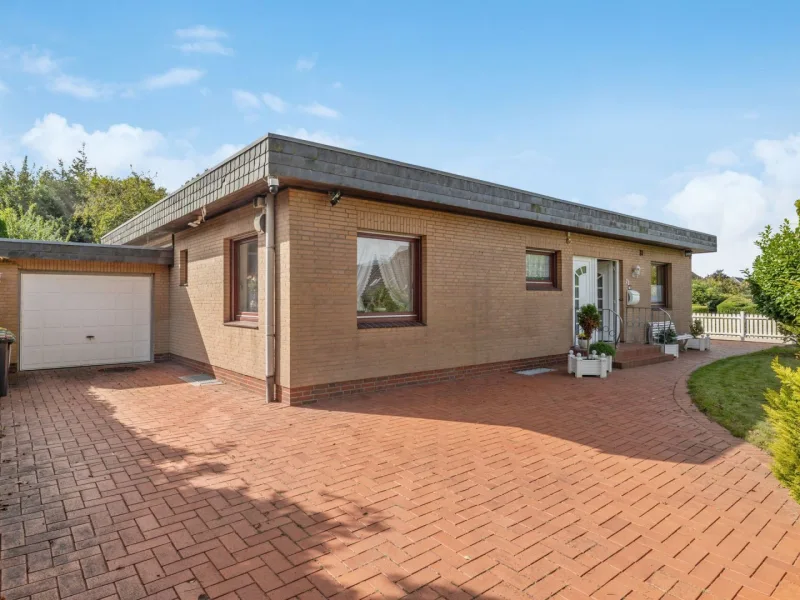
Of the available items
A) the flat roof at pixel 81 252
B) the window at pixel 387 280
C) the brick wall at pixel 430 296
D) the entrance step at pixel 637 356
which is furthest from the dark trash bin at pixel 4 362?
the entrance step at pixel 637 356

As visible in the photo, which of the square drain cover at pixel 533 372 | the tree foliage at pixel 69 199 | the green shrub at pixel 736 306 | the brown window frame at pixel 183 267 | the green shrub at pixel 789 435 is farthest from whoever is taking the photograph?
the tree foliage at pixel 69 199

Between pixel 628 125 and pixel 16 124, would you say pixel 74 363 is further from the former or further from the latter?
pixel 16 124

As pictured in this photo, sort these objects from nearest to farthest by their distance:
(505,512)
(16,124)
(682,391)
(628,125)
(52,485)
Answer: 1. (505,512)
2. (52,485)
3. (682,391)
4. (628,125)
5. (16,124)

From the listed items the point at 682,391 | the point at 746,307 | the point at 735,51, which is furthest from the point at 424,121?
the point at 746,307

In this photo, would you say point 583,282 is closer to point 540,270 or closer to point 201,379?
point 540,270

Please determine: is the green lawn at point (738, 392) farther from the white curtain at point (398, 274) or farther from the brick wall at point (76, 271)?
the brick wall at point (76, 271)

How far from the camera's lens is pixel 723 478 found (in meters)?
4.23

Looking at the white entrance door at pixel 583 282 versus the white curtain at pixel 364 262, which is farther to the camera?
the white entrance door at pixel 583 282

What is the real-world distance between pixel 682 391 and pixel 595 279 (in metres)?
4.89

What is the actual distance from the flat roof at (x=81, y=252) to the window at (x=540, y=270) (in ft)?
30.0

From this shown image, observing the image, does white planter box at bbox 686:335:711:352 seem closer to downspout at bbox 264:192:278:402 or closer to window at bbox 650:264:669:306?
window at bbox 650:264:669:306

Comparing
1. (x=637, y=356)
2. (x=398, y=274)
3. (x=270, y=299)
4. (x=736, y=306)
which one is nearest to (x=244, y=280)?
(x=270, y=299)

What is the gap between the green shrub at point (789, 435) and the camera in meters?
2.97

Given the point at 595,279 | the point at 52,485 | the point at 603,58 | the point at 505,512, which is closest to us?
the point at 505,512
